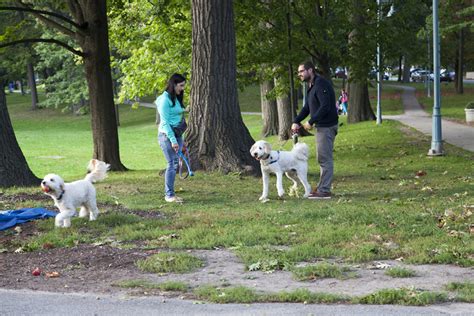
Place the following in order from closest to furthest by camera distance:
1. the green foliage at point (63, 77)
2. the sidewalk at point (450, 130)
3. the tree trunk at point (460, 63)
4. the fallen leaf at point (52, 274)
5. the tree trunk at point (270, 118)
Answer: the fallen leaf at point (52, 274), the sidewalk at point (450, 130), the tree trunk at point (270, 118), the tree trunk at point (460, 63), the green foliage at point (63, 77)

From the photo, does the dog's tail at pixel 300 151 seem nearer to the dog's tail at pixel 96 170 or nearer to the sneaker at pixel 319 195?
the sneaker at pixel 319 195

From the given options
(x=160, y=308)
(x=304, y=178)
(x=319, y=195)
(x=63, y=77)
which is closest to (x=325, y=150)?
(x=304, y=178)

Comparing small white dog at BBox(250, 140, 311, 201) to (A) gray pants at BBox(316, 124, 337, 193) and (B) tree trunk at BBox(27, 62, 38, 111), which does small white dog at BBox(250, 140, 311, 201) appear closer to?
(A) gray pants at BBox(316, 124, 337, 193)

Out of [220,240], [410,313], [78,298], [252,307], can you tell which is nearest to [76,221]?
[220,240]

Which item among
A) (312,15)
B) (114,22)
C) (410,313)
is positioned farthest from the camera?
(114,22)

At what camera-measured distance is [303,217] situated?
949cm

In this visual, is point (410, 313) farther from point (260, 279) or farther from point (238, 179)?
point (238, 179)

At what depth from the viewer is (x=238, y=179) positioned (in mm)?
14094

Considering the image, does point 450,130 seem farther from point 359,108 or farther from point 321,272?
point 321,272

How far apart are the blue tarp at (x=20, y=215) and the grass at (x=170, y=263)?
2.79 m

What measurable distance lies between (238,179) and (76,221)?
195 inches

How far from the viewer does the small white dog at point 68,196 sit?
8969mm

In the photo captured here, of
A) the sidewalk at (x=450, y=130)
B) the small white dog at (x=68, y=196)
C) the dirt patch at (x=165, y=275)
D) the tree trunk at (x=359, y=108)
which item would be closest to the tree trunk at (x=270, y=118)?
the tree trunk at (x=359, y=108)

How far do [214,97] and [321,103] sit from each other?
3875mm
